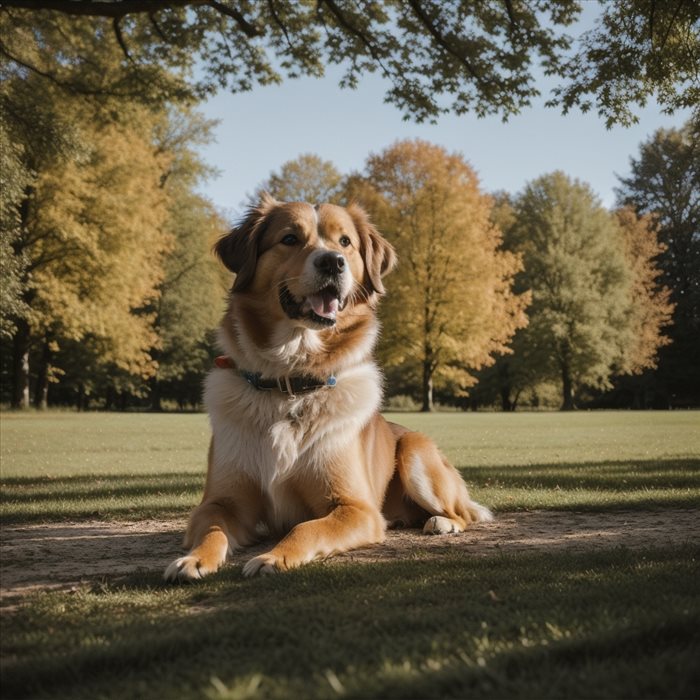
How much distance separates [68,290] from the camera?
29094 millimetres

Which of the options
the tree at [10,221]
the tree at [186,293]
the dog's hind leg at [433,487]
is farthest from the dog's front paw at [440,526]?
the tree at [186,293]

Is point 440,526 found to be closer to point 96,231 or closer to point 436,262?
point 96,231

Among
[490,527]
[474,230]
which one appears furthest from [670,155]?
[490,527]

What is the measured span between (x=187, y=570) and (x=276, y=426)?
1295 millimetres

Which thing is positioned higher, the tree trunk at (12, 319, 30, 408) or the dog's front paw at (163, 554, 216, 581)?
the tree trunk at (12, 319, 30, 408)

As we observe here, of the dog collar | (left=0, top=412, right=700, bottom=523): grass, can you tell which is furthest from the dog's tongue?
(left=0, top=412, right=700, bottom=523): grass

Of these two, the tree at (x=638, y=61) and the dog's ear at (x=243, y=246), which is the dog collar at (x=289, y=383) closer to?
the dog's ear at (x=243, y=246)

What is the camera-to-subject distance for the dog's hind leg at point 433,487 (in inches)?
222

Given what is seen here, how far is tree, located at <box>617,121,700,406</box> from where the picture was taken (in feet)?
161

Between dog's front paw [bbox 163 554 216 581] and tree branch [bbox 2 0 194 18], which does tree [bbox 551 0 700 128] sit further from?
dog's front paw [bbox 163 554 216 581]

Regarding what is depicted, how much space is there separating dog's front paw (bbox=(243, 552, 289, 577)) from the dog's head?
68.9 inches

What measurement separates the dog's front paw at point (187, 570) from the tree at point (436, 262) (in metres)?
31.9

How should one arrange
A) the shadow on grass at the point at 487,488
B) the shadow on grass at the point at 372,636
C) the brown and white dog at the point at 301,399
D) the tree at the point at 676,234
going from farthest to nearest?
the tree at the point at 676,234 → the shadow on grass at the point at 487,488 → the brown and white dog at the point at 301,399 → the shadow on grass at the point at 372,636

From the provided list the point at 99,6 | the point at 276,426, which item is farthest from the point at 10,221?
the point at 276,426
